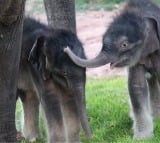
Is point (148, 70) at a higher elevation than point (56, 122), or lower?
higher

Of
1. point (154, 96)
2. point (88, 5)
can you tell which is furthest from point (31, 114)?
point (88, 5)

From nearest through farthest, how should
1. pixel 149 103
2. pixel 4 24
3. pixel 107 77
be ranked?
pixel 4 24 → pixel 149 103 → pixel 107 77

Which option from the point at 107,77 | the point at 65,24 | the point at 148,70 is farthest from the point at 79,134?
the point at 107,77

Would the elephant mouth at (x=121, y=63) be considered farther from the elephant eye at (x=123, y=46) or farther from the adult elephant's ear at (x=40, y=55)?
the adult elephant's ear at (x=40, y=55)

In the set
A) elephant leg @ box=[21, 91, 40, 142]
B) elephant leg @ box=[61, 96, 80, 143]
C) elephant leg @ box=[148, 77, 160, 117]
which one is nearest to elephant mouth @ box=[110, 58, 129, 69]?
elephant leg @ box=[61, 96, 80, 143]

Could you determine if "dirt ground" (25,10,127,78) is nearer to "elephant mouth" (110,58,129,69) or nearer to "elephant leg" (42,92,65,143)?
"elephant mouth" (110,58,129,69)

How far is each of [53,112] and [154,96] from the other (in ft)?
4.63

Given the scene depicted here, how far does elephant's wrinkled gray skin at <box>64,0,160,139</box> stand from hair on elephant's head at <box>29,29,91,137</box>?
233mm

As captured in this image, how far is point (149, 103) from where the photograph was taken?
19.1ft

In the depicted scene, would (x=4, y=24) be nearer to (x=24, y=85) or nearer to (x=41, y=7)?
(x=24, y=85)

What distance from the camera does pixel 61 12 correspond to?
6055 mm

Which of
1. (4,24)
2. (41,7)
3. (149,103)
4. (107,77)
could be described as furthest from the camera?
(41,7)

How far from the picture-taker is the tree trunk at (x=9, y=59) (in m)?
3.71

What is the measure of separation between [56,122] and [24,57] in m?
0.64
